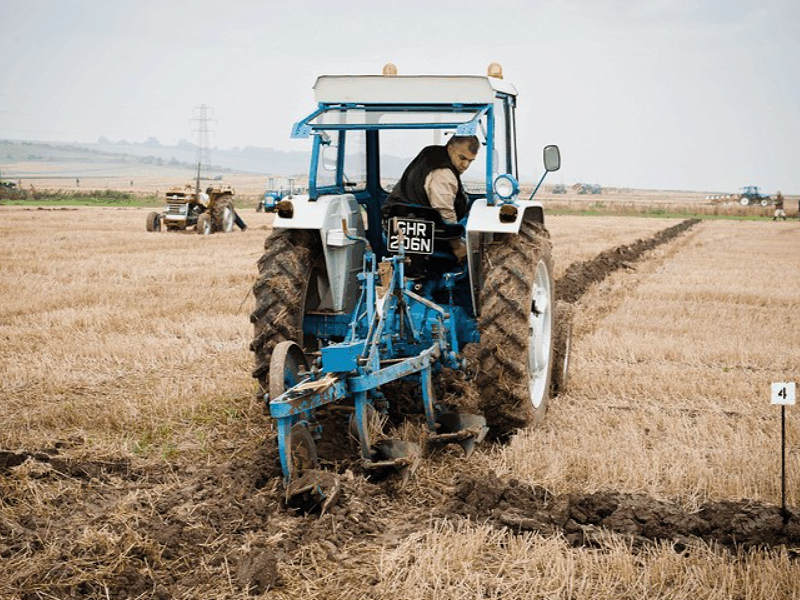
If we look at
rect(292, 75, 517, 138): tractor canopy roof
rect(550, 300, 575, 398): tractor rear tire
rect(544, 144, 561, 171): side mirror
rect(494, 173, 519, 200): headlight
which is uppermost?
rect(292, 75, 517, 138): tractor canopy roof

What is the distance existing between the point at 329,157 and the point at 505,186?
5.02 ft

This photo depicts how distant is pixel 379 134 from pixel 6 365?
374cm

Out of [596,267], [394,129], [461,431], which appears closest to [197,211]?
[596,267]

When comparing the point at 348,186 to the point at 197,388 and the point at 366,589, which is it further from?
the point at 366,589

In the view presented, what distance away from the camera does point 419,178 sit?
19.7 feet

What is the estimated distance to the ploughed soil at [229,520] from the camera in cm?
371

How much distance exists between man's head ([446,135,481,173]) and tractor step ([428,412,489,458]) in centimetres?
178

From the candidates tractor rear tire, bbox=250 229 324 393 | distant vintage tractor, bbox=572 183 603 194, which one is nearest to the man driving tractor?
tractor rear tire, bbox=250 229 324 393

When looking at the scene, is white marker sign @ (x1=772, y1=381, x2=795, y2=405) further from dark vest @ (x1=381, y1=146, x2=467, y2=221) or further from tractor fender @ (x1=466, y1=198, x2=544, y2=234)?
dark vest @ (x1=381, y1=146, x2=467, y2=221)

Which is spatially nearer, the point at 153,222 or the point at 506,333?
the point at 506,333

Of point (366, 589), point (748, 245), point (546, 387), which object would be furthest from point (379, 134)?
point (748, 245)

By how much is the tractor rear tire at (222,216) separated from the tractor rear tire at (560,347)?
1998cm

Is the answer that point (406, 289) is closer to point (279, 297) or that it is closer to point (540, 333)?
point (279, 297)

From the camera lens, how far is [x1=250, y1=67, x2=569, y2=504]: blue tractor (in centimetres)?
500
